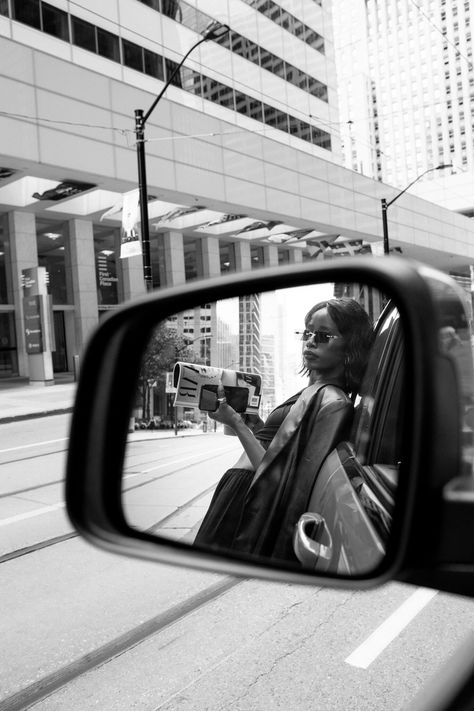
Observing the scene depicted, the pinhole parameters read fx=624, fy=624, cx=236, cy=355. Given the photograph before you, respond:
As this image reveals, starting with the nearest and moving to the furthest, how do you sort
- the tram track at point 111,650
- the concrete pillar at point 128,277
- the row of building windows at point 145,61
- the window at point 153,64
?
the tram track at point 111,650 < the row of building windows at point 145,61 < the window at point 153,64 < the concrete pillar at point 128,277

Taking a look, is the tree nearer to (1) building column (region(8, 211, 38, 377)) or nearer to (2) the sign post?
(2) the sign post

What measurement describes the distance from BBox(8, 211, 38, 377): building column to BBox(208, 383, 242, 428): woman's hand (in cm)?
2529

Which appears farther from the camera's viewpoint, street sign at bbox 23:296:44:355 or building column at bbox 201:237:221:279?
building column at bbox 201:237:221:279

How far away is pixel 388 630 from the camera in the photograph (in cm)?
291

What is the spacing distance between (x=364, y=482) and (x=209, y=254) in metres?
33.3

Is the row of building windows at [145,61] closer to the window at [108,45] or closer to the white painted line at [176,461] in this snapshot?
the window at [108,45]

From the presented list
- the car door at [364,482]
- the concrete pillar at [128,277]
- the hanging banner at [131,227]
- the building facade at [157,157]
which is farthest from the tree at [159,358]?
the concrete pillar at [128,277]

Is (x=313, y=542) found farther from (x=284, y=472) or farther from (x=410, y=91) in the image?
(x=410, y=91)

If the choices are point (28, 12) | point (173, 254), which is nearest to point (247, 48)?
point (173, 254)

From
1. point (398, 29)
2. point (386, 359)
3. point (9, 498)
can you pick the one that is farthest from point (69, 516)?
point (398, 29)

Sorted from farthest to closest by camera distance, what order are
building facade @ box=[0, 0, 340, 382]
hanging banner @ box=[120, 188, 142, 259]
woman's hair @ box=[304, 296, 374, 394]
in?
building facade @ box=[0, 0, 340, 382] < hanging banner @ box=[120, 188, 142, 259] < woman's hair @ box=[304, 296, 374, 394]

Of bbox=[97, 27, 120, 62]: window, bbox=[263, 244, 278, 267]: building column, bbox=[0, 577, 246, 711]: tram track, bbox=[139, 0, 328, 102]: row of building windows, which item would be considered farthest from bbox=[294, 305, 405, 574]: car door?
bbox=[263, 244, 278, 267]: building column

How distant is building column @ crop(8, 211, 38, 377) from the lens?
2553 cm

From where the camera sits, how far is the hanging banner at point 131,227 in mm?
16656
